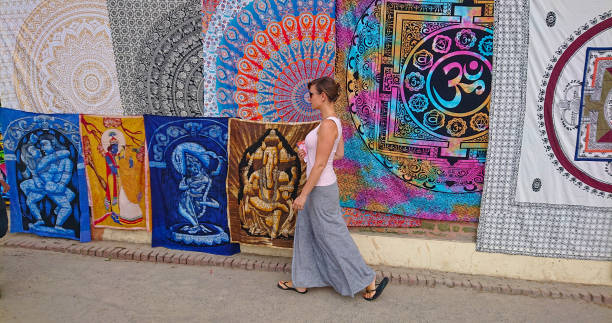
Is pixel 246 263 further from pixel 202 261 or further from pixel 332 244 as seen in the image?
pixel 332 244

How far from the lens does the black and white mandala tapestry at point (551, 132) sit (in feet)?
10.7

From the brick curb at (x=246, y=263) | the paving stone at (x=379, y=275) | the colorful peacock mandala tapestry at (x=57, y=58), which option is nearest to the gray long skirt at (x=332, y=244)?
the paving stone at (x=379, y=275)

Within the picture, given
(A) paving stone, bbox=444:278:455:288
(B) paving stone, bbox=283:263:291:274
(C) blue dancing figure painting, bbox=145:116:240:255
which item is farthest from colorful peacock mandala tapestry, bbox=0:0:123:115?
(A) paving stone, bbox=444:278:455:288

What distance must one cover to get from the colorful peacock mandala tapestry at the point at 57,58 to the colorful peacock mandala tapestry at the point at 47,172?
0.17 metres

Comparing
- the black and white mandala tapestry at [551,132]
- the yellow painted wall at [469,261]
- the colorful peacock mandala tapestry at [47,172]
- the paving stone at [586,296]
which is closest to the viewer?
the black and white mandala tapestry at [551,132]

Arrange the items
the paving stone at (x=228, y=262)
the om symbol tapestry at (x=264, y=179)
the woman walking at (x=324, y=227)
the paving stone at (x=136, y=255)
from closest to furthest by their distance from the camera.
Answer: the woman walking at (x=324, y=227)
the om symbol tapestry at (x=264, y=179)
the paving stone at (x=228, y=262)
the paving stone at (x=136, y=255)

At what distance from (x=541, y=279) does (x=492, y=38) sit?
2.09m

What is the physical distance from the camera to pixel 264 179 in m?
3.90

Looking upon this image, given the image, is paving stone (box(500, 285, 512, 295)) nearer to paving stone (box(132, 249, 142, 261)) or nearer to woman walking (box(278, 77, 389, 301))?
woman walking (box(278, 77, 389, 301))

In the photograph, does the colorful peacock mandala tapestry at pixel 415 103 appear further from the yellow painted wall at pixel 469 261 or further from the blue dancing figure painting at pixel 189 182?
the blue dancing figure painting at pixel 189 182

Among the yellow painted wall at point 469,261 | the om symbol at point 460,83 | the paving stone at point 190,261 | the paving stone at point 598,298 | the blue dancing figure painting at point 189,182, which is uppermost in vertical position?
the om symbol at point 460,83

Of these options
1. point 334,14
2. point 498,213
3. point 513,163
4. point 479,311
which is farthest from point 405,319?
point 334,14

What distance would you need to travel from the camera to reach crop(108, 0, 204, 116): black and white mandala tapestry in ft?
12.8

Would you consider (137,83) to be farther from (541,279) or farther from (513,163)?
(541,279)
